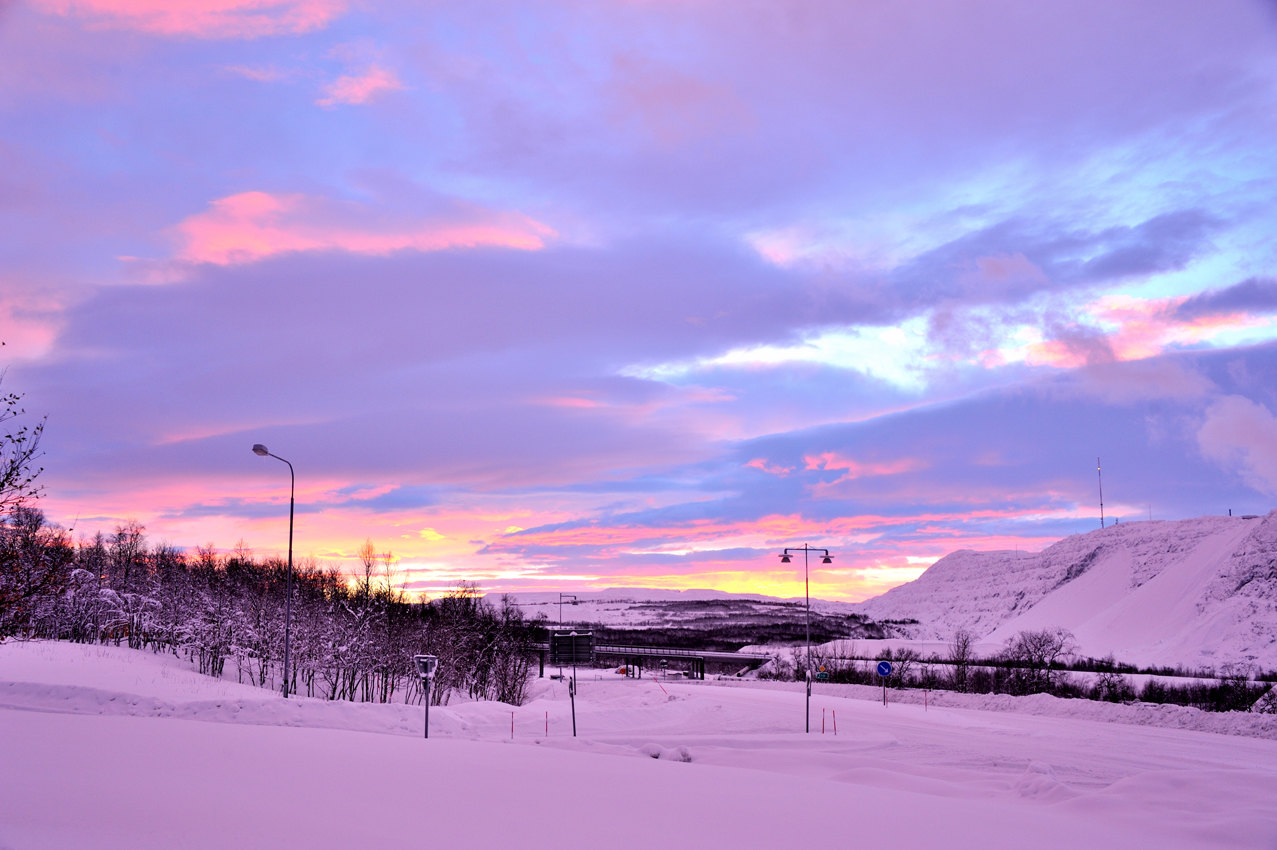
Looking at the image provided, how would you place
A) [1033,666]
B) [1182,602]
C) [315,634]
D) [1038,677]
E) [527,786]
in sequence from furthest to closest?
1. [1182,602]
2. [1033,666]
3. [1038,677]
4. [315,634]
5. [527,786]

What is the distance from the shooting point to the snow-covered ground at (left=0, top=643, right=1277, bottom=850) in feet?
44.0

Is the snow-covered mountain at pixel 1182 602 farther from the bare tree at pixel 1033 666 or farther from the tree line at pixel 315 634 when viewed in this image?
the tree line at pixel 315 634

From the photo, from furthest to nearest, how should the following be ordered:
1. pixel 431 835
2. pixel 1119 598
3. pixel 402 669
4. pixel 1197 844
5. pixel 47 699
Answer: pixel 1119 598 < pixel 402 669 < pixel 47 699 < pixel 1197 844 < pixel 431 835

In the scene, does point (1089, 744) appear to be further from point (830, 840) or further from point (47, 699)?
point (47, 699)

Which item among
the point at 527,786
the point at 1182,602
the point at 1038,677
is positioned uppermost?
the point at 1182,602

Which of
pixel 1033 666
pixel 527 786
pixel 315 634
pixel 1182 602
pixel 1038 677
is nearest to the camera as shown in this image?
pixel 527 786

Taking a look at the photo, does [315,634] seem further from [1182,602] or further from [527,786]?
[1182,602]

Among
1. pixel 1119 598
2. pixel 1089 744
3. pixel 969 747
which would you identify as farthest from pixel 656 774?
pixel 1119 598

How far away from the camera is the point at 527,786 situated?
62.1 ft

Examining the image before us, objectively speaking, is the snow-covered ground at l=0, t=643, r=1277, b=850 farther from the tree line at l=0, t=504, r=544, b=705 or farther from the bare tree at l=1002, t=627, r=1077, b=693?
the bare tree at l=1002, t=627, r=1077, b=693

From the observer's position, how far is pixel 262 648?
67812 mm

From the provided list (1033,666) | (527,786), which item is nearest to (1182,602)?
(1033,666)

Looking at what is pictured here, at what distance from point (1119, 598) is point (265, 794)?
496ft

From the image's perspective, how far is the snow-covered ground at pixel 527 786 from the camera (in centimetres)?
1341
